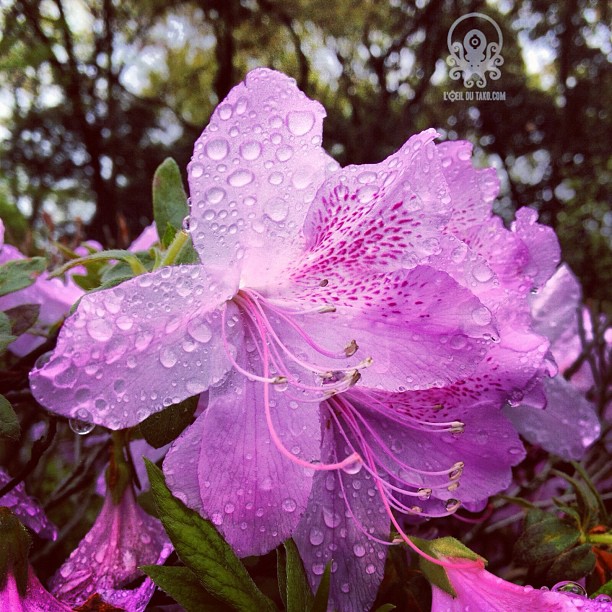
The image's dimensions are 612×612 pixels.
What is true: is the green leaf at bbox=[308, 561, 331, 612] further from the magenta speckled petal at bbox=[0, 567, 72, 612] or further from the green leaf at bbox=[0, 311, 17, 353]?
the green leaf at bbox=[0, 311, 17, 353]

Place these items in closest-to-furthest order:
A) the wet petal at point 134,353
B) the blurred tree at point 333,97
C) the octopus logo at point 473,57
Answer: the wet petal at point 134,353 < the octopus logo at point 473,57 < the blurred tree at point 333,97

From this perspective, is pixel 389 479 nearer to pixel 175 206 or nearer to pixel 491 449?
pixel 491 449

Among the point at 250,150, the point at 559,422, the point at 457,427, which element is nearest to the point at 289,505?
the point at 457,427

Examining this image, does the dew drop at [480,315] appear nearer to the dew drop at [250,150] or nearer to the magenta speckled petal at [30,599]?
the dew drop at [250,150]

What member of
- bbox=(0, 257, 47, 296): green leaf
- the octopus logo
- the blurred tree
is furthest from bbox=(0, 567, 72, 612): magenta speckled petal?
the blurred tree

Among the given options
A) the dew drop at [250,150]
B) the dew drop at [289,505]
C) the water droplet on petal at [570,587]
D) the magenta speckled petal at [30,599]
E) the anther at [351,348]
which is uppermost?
the dew drop at [250,150]

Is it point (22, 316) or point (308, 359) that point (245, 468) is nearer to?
point (308, 359)

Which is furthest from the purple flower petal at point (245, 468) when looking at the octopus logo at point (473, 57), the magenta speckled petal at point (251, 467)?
the octopus logo at point (473, 57)
